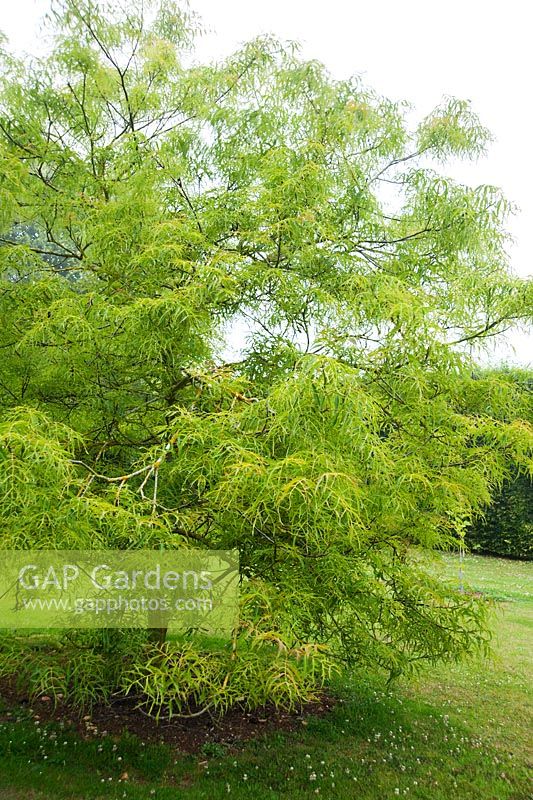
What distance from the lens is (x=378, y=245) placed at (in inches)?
150

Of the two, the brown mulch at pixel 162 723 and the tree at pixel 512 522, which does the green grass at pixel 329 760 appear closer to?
the brown mulch at pixel 162 723

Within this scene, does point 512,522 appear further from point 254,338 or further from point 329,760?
point 254,338

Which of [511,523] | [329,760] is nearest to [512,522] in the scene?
[511,523]

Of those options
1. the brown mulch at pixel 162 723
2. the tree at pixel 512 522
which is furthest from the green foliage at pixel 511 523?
the brown mulch at pixel 162 723

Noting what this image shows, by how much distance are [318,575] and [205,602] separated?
1.84 ft

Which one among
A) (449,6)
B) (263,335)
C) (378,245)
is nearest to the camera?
(263,335)

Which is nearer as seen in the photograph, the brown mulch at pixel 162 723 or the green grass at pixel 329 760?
the green grass at pixel 329 760

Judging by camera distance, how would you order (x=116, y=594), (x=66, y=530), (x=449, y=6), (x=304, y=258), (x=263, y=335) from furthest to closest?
(x=449, y=6) < (x=263, y=335) < (x=304, y=258) < (x=116, y=594) < (x=66, y=530)

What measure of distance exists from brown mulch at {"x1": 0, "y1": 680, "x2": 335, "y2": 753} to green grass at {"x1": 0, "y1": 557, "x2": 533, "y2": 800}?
0.09 meters

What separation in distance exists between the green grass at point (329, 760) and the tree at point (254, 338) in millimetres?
480

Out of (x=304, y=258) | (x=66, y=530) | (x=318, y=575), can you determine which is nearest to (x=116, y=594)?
(x=66, y=530)

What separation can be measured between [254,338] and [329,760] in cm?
260

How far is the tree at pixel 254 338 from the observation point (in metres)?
2.37

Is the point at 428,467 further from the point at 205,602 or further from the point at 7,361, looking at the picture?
the point at 7,361
